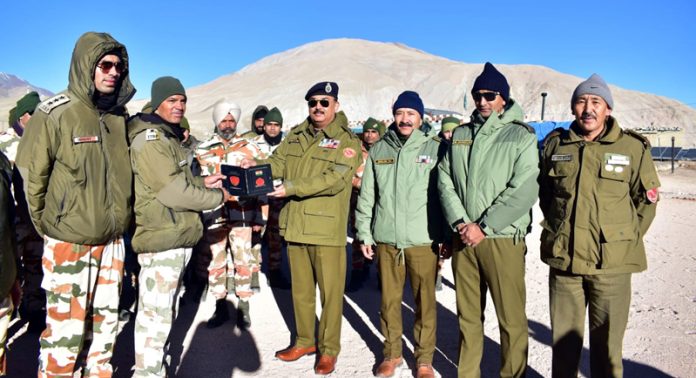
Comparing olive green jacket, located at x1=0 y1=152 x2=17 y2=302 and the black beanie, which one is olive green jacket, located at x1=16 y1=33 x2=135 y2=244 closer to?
olive green jacket, located at x1=0 y1=152 x2=17 y2=302

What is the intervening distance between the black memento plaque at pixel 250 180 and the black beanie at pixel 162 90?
2.28 ft

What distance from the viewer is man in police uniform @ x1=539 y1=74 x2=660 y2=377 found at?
9.43 ft

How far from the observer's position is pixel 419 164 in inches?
138

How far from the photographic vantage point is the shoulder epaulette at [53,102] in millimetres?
2631

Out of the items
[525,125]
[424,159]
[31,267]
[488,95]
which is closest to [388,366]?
[424,159]

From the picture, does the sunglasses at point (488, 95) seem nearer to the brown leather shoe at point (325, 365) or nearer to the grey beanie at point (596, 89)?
the grey beanie at point (596, 89)

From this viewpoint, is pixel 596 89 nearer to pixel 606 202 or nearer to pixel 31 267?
pixel 606 202

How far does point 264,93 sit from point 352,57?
136ft

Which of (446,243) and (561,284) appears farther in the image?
(446,243)

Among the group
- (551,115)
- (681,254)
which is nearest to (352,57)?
(551,115)

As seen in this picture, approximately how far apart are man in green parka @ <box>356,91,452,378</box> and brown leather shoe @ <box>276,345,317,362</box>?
27.5 inches

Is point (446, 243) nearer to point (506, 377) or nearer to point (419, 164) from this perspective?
point (419, 164)

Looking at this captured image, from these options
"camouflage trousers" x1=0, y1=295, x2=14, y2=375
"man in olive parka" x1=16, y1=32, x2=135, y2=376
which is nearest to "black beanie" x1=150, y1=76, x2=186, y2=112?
"man in olive parka" x1=16, y1=32, x2=135, y2=376

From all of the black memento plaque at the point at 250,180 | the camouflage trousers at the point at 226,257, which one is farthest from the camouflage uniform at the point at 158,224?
the camouflage trousers at the point at 226,257
